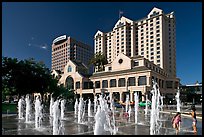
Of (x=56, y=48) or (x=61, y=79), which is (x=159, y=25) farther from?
(x=56, y=48)

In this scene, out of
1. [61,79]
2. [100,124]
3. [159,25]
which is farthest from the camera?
[159,25]

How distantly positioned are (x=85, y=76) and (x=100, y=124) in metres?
62.1

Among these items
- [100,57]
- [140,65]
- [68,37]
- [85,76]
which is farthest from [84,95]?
[68,37]

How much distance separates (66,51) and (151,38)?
72940mm

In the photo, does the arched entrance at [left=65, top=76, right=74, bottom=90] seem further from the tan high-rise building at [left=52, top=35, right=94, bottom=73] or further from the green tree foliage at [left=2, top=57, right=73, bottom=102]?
the tan high-rise building at [left=52, top=35, right=94, bottom=73]

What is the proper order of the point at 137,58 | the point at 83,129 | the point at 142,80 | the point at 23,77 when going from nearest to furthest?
the point at 83,129 < the point at 23,77 < the point at 142,80 < the point at 137,58

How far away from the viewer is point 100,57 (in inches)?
3263

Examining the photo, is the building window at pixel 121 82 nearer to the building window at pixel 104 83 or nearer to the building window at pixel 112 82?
the building window at pixel 112 82

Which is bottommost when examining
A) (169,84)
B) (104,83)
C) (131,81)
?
(169,84)

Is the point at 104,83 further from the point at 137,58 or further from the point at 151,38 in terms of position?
the point at 151,38

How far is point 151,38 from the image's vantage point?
4154 inches

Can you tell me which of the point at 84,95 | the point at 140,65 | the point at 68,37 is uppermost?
the point at 68,37

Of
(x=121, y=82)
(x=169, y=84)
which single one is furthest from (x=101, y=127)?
(x=169, y=84)

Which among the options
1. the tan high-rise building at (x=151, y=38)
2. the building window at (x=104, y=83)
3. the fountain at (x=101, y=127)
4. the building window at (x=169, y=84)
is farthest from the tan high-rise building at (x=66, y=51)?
the fountain at (x=101, y=127)
